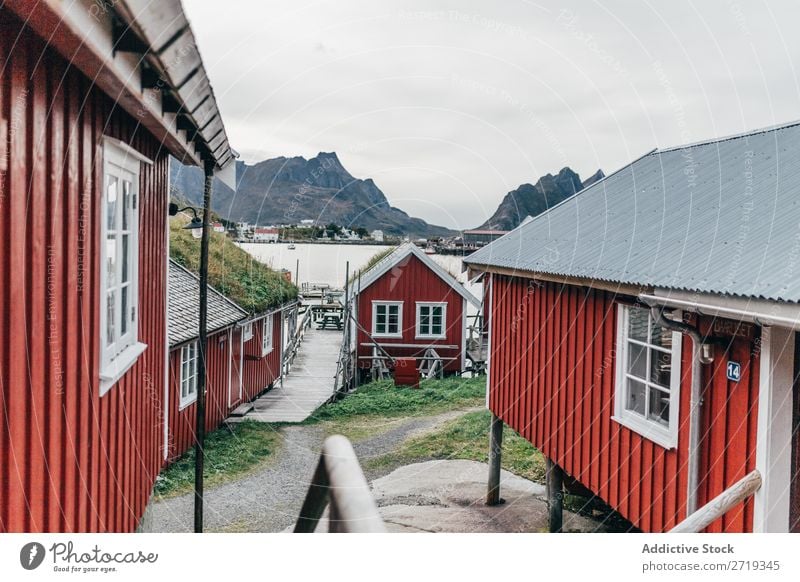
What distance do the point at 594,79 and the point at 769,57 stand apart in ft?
7.20

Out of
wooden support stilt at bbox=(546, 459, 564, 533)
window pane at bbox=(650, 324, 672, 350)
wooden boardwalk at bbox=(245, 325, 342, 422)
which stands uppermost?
window pane at bbox=(650, 324, 672, 350)

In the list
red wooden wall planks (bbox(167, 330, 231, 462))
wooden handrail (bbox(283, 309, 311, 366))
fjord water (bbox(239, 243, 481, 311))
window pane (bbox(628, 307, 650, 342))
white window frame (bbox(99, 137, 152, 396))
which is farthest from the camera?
A: fjord water (bbox(239, 243, 481, 311))

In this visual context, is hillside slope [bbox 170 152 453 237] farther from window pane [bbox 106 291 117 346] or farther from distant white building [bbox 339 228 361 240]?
window pane [bbox 106 291 117 346]

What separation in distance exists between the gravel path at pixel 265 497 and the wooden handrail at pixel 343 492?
5096 mm

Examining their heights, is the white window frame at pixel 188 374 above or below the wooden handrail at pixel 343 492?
below

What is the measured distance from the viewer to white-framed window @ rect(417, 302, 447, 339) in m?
17.2

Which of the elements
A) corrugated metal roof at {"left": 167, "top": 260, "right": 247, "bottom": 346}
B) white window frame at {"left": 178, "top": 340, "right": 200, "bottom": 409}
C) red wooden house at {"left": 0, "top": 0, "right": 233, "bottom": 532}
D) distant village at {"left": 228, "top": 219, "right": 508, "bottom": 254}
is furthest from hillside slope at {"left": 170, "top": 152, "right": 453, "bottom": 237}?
red wooden house at {"left": 0, "top": 0, "right": 233, "bottom": 532}

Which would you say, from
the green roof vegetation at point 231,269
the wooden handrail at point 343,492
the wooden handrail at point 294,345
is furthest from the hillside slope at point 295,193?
the wooden handrail at point 343,492

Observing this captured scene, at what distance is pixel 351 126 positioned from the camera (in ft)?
30.6

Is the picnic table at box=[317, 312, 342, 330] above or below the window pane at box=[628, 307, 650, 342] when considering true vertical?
below

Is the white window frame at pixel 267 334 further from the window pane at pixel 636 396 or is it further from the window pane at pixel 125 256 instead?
the window pane at pixel 125 256

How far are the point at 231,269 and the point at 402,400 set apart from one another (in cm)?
447

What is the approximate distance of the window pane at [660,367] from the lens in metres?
4.39

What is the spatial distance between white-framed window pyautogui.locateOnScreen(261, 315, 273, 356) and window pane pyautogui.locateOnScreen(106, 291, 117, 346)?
10.7m
